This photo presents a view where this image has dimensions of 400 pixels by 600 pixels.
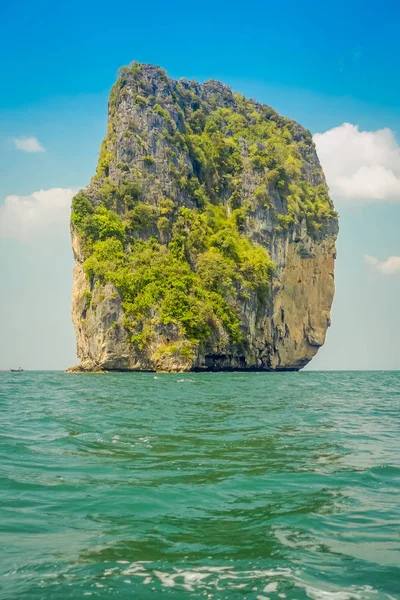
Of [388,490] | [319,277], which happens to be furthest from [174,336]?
[388,490]

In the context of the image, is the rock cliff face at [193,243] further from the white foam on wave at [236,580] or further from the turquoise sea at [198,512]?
the white foam on wave at [236,580]

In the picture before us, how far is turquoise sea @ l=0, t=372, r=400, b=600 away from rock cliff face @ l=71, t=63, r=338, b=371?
4158 centimetres

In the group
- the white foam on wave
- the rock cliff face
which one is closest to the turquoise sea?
the white foam on wave

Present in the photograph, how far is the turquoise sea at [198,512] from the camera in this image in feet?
13.2

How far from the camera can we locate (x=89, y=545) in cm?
475

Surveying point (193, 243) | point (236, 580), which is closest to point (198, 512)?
point (236, 580)

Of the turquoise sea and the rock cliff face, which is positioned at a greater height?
the rock cliff face

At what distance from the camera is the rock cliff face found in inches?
2115

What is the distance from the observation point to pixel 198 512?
5750 millimetres

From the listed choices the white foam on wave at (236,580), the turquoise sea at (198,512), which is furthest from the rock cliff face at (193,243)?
the white foam on wave at (236,580)

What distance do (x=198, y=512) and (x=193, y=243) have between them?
184 ft

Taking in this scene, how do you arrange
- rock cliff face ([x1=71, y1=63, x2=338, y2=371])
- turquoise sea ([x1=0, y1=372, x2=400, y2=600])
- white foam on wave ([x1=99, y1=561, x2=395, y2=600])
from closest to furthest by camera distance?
white foam on wave ([x1=99, y1=561, x2=395, y2=600]) < turquoise sea ([x1=0, y1=372, x2=400, y2=600]) < rock cliff face ([x1=71, y1=63, x2=338, y2=371])

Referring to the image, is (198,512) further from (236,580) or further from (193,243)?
(193,243)

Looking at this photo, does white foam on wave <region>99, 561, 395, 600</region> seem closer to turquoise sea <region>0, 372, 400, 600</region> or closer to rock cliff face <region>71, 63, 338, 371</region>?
turquoise sea <region>0, 372, 400, 600</region>
